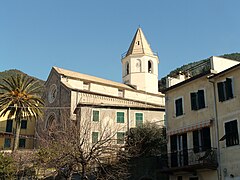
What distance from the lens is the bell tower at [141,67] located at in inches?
2391

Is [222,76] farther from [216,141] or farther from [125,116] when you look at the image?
[125,116]

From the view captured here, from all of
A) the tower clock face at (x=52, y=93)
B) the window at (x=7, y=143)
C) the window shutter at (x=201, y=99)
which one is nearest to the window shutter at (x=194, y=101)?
the window shutter at (x=201, y=99)

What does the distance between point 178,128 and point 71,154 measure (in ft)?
27.8

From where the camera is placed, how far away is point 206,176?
74.1ft

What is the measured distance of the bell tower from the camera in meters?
60.7

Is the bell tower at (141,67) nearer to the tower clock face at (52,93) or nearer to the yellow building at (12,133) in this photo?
the tower clock face at (52,93)

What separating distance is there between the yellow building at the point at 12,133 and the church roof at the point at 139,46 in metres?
21.5

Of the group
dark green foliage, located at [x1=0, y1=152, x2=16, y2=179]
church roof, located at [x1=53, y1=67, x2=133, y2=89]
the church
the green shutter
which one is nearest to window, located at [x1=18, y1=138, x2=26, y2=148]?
the church

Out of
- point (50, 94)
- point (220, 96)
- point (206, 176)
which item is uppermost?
point (50, 94)

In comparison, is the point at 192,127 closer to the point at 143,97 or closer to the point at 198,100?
the point at 198,100

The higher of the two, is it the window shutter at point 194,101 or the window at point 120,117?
the window at point 120,117

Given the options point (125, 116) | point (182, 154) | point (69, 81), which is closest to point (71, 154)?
point (182, 154)

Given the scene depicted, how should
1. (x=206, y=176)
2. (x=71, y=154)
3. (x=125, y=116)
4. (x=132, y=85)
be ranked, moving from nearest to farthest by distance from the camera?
(x=71, y=154), (x=206, y=176), (x=125, y=116), (x=132, y=85)

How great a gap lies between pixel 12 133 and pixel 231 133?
40.1 m
